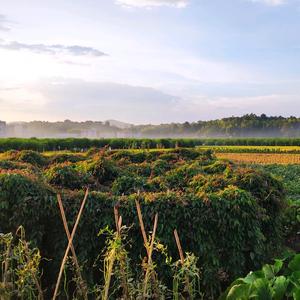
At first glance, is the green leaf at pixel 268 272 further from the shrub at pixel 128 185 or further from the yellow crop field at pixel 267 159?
the yellow crop field at pixel 267 159

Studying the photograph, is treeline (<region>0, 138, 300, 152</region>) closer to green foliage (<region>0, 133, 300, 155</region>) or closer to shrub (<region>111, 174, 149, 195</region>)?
green foliage (<region>0, 133, 300, 155</region>)

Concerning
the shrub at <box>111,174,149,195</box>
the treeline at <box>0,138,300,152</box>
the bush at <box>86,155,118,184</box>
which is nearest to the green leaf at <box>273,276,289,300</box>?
the shrub at <box>111,174,149,195</box>

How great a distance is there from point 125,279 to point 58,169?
3430 mm

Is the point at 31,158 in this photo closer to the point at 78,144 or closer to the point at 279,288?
the point at 279,288

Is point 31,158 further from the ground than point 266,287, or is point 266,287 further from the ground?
point 31,158

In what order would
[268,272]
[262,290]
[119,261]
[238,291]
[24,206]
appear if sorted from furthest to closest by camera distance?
[24,206]
[268,272]
[238,291]
[262,290]
[119,261]

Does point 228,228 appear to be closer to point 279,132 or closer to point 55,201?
point 55,201

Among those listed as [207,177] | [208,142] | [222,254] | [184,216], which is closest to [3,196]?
[184,216]

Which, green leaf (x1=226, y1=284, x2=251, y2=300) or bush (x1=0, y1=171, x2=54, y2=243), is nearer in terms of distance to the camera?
green leaf (x1=226, y1=284, x2=251, y2=300)

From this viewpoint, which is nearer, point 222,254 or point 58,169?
point 222,254

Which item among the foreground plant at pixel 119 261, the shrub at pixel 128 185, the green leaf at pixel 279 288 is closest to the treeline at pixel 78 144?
the shrub at pixel 128 185

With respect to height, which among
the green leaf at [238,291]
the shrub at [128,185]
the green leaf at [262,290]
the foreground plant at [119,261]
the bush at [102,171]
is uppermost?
the bush at [102,171]

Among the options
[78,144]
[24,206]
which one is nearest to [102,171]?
[24,206]

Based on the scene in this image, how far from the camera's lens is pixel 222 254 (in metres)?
6.00
